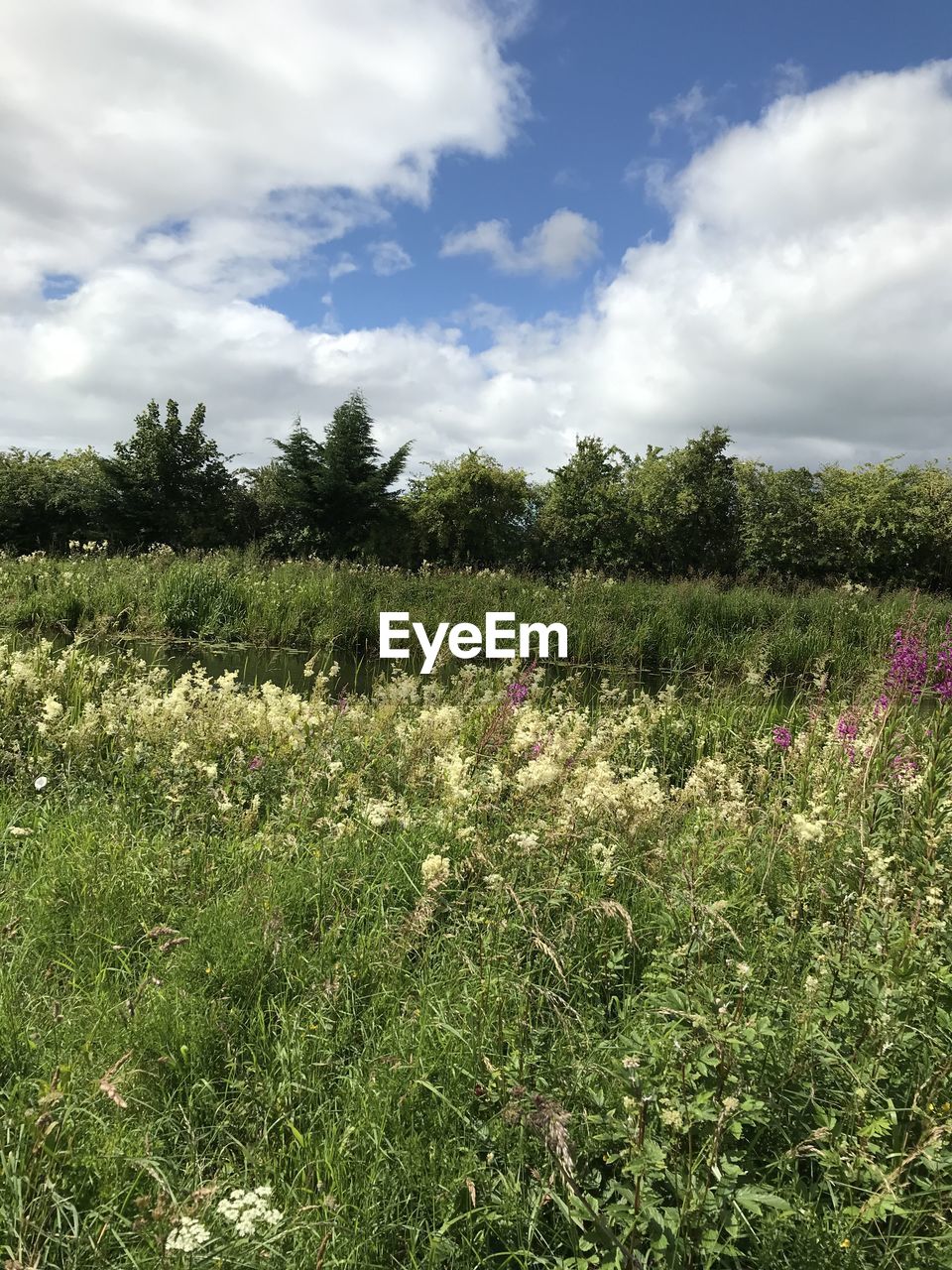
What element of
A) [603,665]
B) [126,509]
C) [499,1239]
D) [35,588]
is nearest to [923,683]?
[499,1239]

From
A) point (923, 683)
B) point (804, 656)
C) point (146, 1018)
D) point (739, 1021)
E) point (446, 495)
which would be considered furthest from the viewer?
point (446, 495)

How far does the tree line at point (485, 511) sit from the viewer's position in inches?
806

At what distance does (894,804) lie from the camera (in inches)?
129

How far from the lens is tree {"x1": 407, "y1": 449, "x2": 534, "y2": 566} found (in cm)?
2056

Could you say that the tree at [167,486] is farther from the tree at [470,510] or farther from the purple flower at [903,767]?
the purple flower at [903,767]

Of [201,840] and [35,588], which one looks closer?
[201,840]

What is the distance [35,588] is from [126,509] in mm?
8198

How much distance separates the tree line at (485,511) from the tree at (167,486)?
1.4 inches

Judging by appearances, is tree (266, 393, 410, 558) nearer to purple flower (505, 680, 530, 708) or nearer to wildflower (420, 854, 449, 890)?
purple flower (505, 680, 530, 708)

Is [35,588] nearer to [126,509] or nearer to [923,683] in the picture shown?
[126,509]

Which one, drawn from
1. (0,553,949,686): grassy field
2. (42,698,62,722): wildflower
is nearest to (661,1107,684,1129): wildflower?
(42,698,62,722): wildflower

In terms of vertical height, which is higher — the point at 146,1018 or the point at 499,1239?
the point at 146,1018

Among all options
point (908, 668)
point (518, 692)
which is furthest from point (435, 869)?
point (518, 692)

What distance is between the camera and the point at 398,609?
42.7 ft
